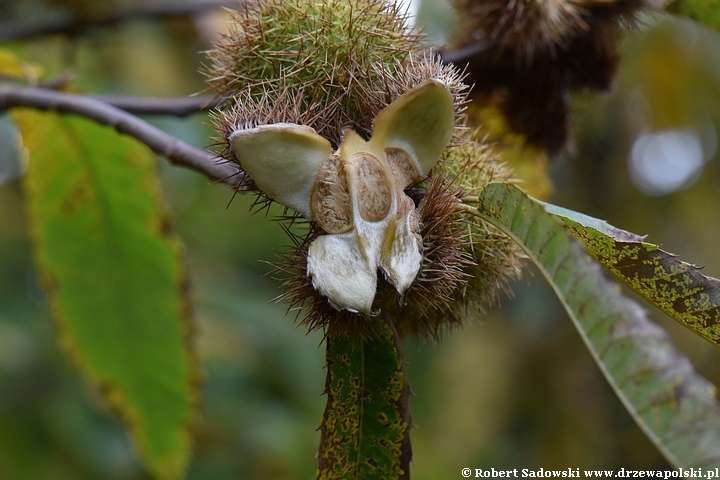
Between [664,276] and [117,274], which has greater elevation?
[117,274]

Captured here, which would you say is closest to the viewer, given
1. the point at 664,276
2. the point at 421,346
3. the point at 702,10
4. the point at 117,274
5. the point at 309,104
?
the point at 664,276

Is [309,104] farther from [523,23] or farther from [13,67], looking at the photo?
[13,67]

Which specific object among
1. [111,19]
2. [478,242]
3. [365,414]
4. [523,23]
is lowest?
[365,414]

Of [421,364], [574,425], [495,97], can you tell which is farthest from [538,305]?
[495,97]

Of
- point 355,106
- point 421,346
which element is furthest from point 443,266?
point 421,346

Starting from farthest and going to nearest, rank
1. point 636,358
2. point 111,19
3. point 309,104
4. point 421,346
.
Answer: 1. point 421,346
2. point 111,19
3. point 309,104
4. point 636,358

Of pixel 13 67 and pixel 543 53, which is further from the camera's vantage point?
pixel 13 67

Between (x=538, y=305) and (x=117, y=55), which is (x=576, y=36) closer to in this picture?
(x=538, y=305)
